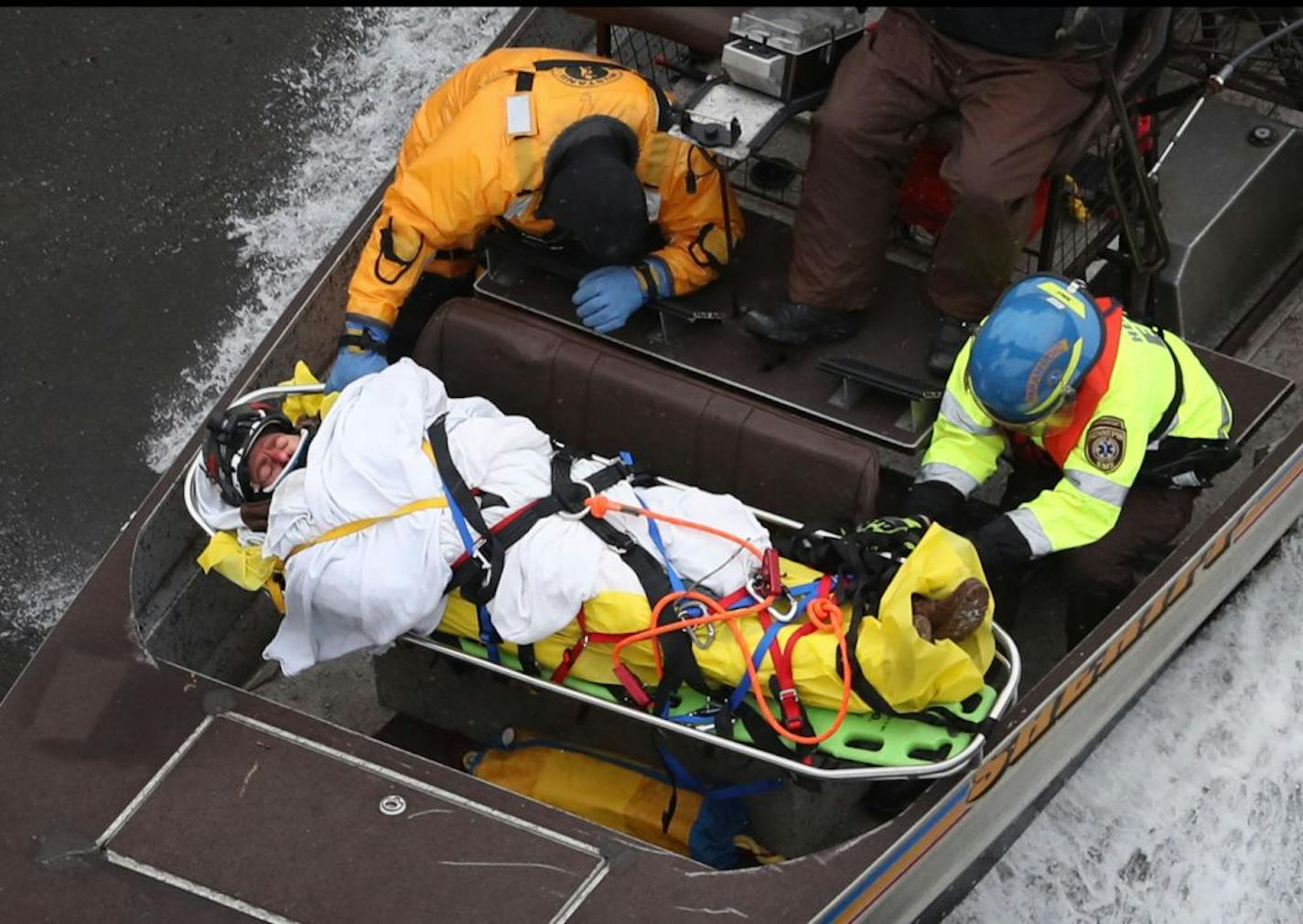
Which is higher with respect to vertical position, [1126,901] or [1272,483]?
[1272,483]

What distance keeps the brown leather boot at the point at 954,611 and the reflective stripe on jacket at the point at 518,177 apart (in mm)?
1350

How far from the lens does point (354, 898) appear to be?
12.6ft

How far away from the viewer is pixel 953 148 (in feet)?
15.0

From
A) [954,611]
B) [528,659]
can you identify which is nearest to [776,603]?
[954,611]

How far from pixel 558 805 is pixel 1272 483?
1.90m

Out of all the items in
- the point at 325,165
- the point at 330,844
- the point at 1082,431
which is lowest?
the point at 325,165

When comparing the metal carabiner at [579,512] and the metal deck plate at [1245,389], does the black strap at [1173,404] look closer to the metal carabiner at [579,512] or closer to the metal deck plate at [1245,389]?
the metal deck plate at [1245,389]

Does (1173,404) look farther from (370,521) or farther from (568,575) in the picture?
(370,521)

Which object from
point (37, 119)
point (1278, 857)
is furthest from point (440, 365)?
point (37, 119)

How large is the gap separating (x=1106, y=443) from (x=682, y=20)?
1626mm

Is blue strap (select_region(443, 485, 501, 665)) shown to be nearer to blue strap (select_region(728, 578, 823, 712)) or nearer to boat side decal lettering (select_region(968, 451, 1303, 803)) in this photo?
blue strap (select_region(728, 578, 823, 712))

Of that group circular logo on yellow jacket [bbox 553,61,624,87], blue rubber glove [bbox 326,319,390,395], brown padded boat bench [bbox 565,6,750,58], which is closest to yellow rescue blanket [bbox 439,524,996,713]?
blue rubber glove [bbox 326,319,390,395]

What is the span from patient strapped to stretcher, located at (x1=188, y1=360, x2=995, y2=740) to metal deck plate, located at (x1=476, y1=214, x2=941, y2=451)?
1.76 feet

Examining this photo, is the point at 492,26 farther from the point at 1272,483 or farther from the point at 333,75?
the point at 1272,483
